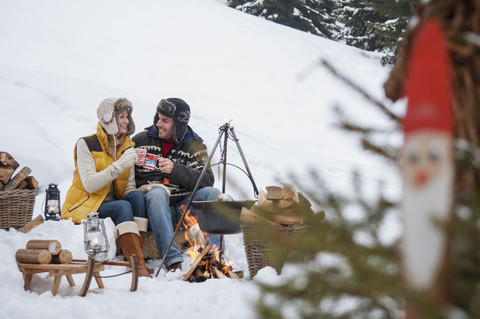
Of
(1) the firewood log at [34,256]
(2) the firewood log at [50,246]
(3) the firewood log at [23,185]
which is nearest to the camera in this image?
(1) the firewood log at [34,256]

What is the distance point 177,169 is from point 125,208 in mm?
614

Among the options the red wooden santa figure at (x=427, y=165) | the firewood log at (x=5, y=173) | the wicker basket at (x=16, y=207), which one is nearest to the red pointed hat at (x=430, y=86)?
the red wooden santa figure at (x=427, y=165)

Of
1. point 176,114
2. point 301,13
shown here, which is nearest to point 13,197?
point 176,114

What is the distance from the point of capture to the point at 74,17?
1352 cm

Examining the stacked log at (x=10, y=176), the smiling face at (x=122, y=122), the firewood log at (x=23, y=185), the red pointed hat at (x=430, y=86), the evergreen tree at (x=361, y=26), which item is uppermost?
the evergreen tree at (x=361, y=26)

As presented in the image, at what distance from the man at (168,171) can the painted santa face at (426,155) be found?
12.7ft

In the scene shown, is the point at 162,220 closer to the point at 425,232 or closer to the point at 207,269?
the point at 207,269

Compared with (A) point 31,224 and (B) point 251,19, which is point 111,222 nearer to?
(A) point 31,224

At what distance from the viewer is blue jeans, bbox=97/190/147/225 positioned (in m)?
4.38

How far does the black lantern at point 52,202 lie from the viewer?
193 inches

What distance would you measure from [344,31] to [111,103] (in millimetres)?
18202

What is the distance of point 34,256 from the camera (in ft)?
10.9

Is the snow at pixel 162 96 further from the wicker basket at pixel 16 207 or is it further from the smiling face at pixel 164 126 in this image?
the smiling face at pixel 164 126

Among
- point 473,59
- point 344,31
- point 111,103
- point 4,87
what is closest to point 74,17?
point 4,87
